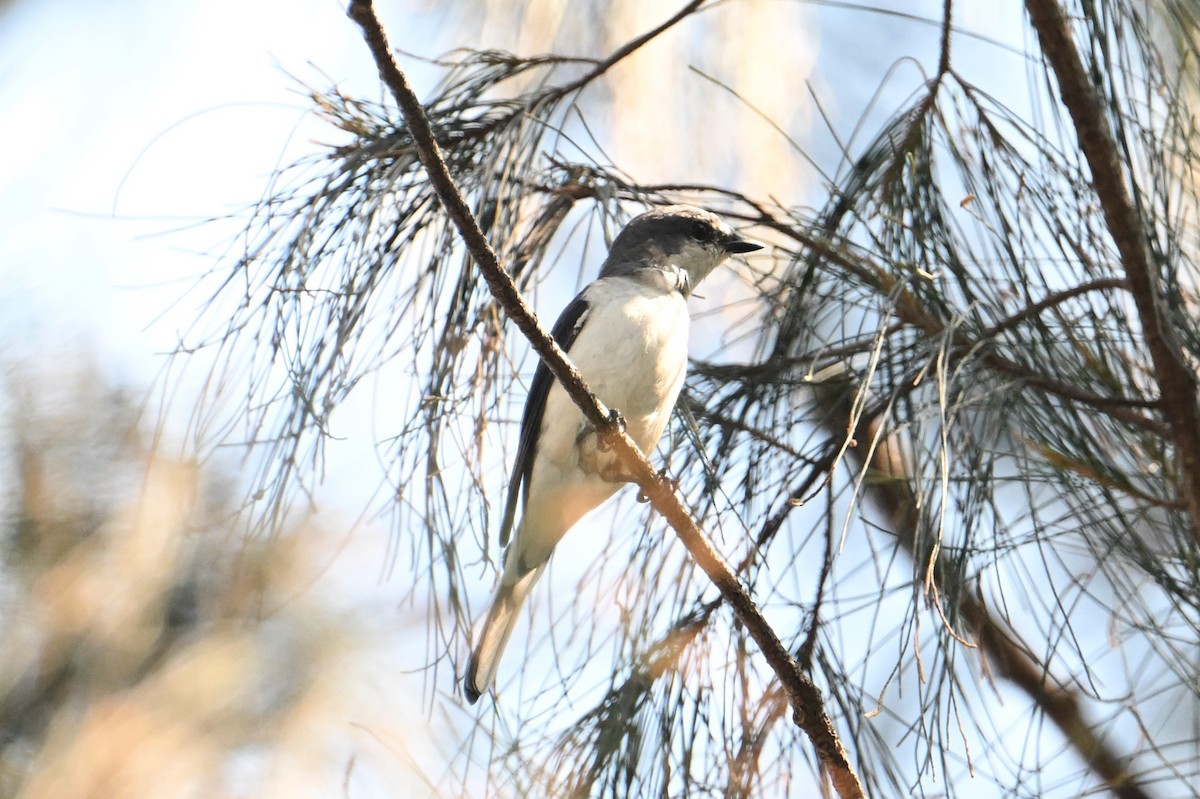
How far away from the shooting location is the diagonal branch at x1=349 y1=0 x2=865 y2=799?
169 cm

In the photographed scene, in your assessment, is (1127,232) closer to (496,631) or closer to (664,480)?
(664,480)

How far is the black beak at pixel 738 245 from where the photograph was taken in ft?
10.4

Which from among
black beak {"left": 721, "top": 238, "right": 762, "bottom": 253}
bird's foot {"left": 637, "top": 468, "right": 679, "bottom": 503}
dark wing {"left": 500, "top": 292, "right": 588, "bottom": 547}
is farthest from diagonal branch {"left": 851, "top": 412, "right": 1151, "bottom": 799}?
dark wing {"left": 500, "top": 292, "right": 588, "bottom": 547}

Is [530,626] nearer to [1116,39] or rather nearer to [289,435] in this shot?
[289,435]

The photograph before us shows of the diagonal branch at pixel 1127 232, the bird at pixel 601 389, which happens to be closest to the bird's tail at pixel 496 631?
the bird at pixel 601 389

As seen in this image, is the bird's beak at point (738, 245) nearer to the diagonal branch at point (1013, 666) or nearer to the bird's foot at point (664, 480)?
the diagonal branch at point (1013, 666)

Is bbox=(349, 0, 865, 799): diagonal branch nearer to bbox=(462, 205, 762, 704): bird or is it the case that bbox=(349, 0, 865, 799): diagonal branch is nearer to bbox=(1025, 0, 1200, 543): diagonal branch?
bbox=(462, 205, 762, 704): bird

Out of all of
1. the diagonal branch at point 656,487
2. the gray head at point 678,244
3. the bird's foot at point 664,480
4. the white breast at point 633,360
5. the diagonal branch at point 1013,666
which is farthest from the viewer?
the gray head at point 678,244

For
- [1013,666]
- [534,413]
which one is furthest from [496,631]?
[1013,666]

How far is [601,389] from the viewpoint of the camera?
280 centimetres

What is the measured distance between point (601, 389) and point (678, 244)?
0.60 metres

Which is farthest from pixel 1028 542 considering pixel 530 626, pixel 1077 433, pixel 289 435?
pixel 289 435

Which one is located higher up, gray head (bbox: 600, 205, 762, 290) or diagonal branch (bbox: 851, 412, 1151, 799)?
gray head (bbox: 600, 205, 762, 290)

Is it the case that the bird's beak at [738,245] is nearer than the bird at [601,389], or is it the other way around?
the bird at [601,389]
